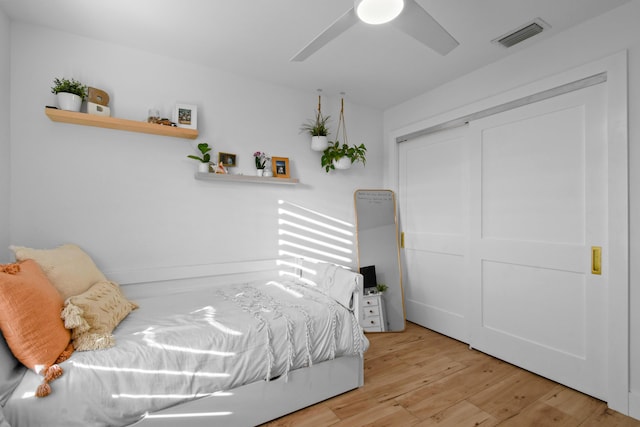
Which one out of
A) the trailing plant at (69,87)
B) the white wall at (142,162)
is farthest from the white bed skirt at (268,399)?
the trailing plant at (69,87)

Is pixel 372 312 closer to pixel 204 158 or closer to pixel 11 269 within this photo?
pixel 204 158

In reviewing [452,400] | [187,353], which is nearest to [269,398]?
[187,353]

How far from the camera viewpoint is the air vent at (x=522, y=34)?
2.08 m

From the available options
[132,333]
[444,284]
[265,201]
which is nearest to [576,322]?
[444,284]

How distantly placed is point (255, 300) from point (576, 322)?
7.53 ft

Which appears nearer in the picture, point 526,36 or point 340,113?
point 526,36

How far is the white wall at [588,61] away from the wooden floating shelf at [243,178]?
1.76 m

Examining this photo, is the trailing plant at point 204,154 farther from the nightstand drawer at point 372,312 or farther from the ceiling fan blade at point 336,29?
the nightstand drawer at point 372,312

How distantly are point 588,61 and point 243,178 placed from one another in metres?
2.70

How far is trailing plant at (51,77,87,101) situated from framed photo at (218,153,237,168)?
1.02m

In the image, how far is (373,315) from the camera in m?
3.18

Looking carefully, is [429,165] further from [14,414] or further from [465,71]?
[14,414]

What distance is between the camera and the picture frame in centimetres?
270

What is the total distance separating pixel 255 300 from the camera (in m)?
2.21
